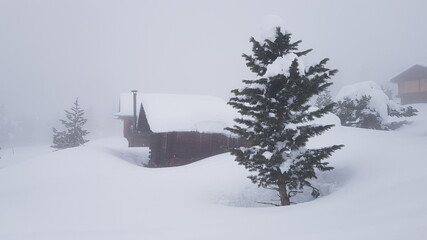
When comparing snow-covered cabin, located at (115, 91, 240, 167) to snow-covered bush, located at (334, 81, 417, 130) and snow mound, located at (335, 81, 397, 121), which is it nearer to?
snow-covered bush, located at (334, 81, 417, 130)

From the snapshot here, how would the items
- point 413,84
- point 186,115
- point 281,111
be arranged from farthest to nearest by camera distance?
point 413,84 → point 186,115 → point 281,111

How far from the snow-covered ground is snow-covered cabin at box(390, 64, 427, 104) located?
99.3ft

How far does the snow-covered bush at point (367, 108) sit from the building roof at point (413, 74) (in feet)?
57.6

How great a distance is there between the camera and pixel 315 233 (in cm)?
583

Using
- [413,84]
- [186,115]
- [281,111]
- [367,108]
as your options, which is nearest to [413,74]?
[413,84]

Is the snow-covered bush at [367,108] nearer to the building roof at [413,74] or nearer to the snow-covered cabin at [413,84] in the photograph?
the snow-covered cabin at [413,84]

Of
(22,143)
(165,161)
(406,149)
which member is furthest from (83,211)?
(22,143)

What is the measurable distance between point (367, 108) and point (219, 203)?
733 inches

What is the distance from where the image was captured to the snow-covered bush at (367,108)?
24.3m

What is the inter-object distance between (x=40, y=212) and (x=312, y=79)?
9060 millimetres

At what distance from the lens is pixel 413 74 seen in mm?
40688

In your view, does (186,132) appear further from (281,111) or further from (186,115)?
(281,111)

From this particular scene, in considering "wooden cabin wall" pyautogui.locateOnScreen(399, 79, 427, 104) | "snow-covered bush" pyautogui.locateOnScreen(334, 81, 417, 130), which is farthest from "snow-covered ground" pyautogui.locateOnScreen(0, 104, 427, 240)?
"wooden cabin wall" pyautogui.locateOnScreen(399, 79, 427, 104)

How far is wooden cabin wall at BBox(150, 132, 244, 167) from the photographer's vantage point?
71.9ft
